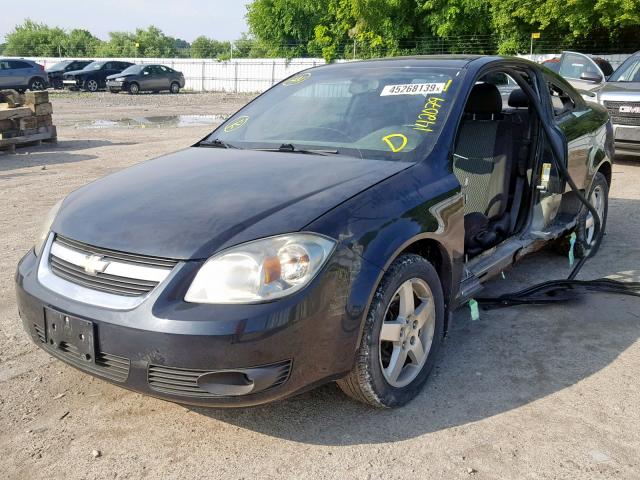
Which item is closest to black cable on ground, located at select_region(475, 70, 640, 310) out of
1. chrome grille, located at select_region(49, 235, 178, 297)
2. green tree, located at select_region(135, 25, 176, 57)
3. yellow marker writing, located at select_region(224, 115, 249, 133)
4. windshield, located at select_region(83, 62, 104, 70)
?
yellow marker writing, located at select_region(224, 115, 249, 133)

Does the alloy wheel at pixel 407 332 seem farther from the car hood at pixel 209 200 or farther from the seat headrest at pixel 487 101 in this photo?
the seat headrest at pixel 487 101

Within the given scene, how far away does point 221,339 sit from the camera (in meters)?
2.31

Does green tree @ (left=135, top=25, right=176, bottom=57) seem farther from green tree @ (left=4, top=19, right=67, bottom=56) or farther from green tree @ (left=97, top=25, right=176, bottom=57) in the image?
green tree @ (left=4, top=19, right=67, bottom=56)

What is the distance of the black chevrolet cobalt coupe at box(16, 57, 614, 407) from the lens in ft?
7.83

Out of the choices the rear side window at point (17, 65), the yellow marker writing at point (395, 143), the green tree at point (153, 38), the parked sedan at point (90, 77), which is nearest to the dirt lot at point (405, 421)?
the yellow marker writing at point (395, 143)

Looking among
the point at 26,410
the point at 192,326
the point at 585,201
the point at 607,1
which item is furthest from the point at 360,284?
the point at 607,1

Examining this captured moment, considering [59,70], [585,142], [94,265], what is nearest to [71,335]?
[94,265]

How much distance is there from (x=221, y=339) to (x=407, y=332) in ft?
3.33

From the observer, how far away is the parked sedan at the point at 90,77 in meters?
31.3

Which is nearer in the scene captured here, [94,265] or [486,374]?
[94,265]

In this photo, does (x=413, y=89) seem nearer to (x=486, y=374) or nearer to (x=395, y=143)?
(x=395, y=143)

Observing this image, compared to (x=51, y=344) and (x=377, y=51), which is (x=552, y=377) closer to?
Answer: (x=51, y=344)

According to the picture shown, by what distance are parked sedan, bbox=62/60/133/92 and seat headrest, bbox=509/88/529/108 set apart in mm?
30314

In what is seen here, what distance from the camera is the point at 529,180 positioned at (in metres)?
4.41
